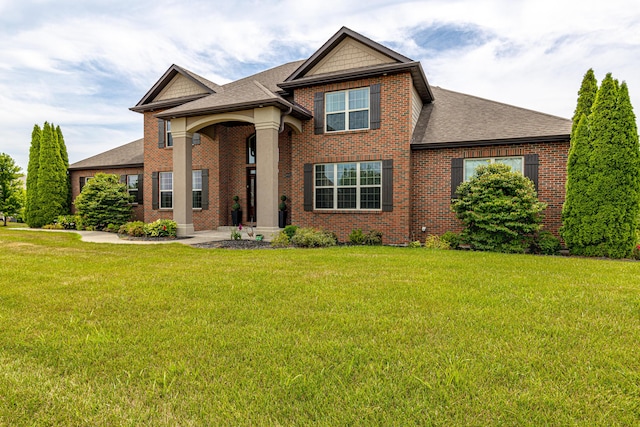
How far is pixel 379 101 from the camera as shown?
37.6ft

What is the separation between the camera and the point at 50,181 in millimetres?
17891

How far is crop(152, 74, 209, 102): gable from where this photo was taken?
603 inches

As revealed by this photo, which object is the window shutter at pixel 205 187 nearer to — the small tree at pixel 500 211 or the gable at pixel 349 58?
the gable at pixel 349 58

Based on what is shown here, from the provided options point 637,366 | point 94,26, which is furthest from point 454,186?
point 94,26

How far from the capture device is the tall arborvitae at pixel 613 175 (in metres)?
8.35

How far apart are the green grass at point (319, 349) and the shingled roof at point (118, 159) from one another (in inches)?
522

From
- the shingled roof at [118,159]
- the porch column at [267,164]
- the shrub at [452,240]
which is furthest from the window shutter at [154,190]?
the shrub at [452,240]

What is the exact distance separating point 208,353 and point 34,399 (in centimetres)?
113

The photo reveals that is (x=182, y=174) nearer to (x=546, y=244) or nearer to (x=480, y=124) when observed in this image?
(x=480, y=124)

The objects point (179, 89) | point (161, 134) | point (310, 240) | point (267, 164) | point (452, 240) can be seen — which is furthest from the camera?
point (161, 134)

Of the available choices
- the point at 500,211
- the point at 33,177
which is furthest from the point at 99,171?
the point at 500,211

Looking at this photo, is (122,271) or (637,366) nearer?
(637,366)

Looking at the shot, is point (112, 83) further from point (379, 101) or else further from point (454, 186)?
point (454, 186)

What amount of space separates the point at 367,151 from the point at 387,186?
1.42 m
